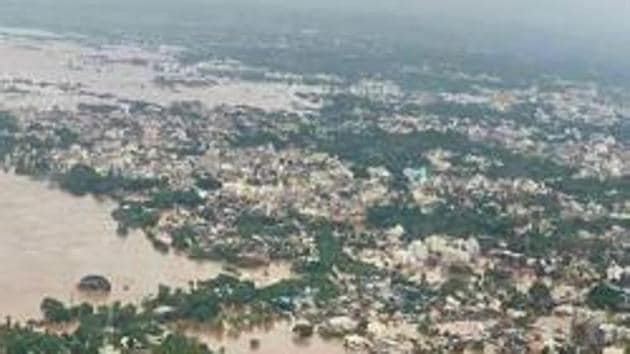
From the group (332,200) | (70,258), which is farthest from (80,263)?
(332,200)

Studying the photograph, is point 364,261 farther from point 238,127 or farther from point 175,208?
point 238,127

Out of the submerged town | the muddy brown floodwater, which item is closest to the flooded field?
the muddy brown floodwater

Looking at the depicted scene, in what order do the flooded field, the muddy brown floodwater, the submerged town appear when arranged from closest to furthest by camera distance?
the muddy brown floodwater < the submerged town < the flooded field

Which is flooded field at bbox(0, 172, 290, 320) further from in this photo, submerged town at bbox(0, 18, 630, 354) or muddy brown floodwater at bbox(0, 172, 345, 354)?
submerged town at bbox(0, 18, 630, 354)

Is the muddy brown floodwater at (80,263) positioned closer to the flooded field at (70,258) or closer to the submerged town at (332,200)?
the flooded field at (70,258)

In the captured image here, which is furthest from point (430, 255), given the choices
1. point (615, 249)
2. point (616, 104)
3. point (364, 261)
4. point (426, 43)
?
point (426, 43)

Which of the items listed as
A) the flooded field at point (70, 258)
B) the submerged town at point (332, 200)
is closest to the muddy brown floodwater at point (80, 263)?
the flooded field at point (70, 258)

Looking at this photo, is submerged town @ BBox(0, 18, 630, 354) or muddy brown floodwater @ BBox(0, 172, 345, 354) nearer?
muddy brown floodwater @ BBox(0, 172, 345, 354)
